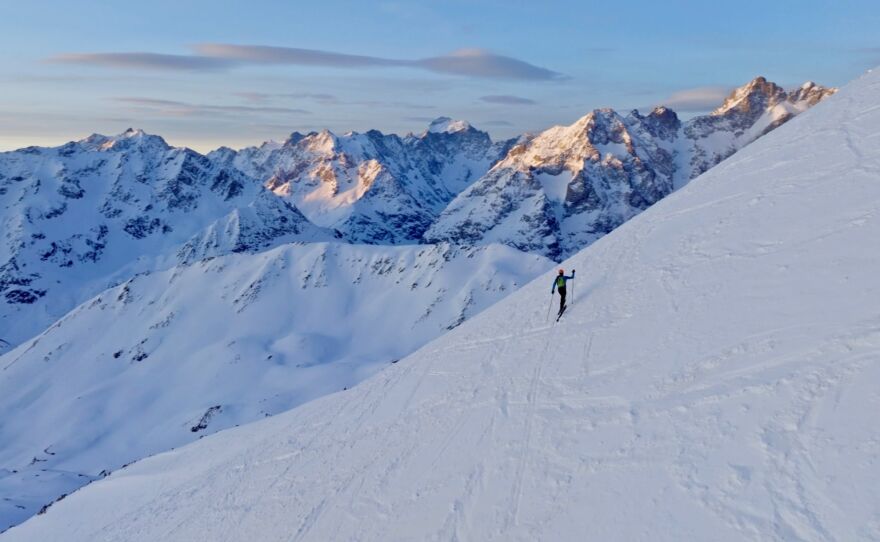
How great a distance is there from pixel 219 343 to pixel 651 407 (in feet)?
426

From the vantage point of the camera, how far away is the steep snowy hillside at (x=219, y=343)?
10338cm

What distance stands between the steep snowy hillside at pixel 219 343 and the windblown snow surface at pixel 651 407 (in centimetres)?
7651

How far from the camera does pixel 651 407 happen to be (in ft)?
42.2

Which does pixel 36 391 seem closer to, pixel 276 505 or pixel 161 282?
pixel 161 282

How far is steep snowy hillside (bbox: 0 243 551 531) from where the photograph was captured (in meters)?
103

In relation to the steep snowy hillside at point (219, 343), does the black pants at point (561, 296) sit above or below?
above

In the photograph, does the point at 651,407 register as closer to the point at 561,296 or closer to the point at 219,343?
the point at 561,296

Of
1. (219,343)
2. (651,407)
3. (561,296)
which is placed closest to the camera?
(651,407)

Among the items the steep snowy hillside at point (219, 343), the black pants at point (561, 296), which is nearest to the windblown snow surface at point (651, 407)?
the black pants at point (561, 296)

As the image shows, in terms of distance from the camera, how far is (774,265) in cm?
1559

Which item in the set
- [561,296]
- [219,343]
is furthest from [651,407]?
[219,343]

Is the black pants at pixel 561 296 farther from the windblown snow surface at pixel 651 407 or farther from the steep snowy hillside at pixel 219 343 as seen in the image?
the steep snowy hillside at pixel 219 343

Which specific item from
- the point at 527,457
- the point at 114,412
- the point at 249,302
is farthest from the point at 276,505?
the point at 249,302

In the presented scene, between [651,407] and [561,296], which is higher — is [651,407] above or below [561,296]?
below
